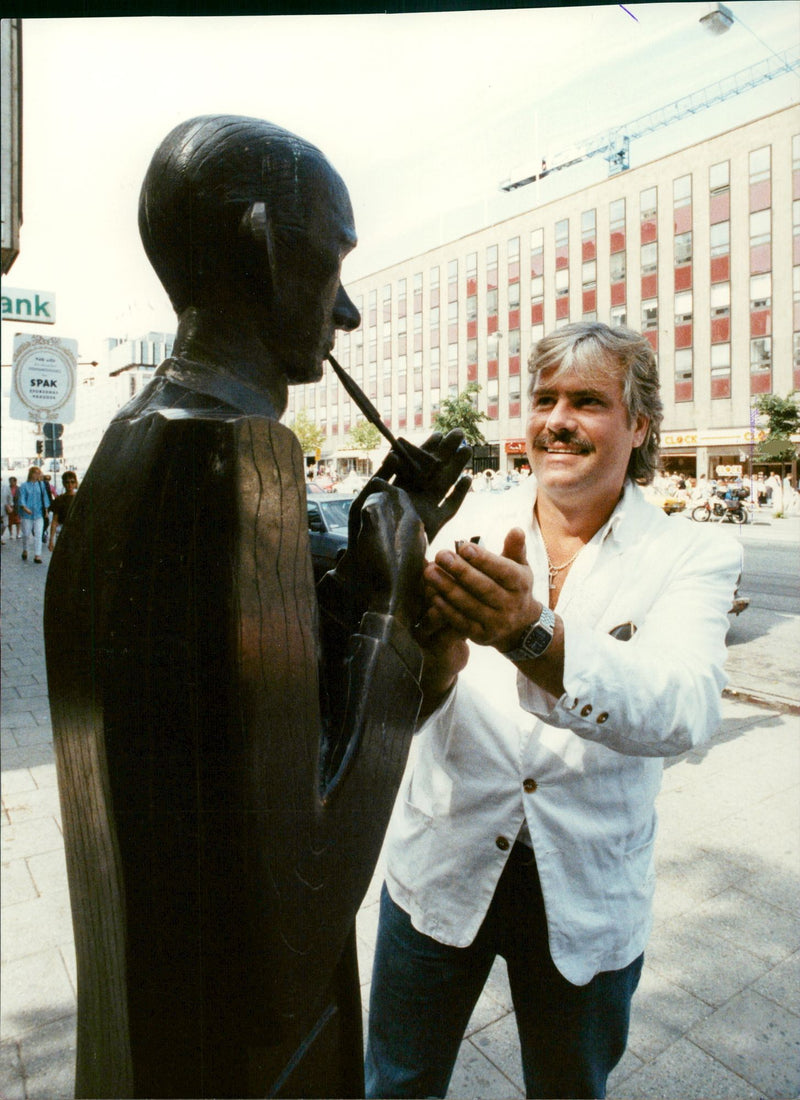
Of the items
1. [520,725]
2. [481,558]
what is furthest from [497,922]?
[481,558]

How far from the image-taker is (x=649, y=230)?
1775 millimetres

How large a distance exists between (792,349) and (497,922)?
1386 millimetres

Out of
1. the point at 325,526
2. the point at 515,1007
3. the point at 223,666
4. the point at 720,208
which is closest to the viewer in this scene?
the point at 223,666

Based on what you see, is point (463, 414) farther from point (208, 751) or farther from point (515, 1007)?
point (515, 1007)

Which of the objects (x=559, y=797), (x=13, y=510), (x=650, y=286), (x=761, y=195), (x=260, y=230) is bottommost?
(x=559, y=797)

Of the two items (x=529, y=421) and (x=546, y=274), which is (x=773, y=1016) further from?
(x=546, y=274)

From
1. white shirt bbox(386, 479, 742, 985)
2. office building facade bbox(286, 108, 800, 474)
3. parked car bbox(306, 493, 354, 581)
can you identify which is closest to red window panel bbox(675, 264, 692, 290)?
office building facade bbox(286, 108, 800, 474)

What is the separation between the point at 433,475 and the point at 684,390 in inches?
44.4

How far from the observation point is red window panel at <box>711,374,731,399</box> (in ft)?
6.30

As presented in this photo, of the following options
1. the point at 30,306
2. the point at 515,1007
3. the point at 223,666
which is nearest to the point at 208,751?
the point at 223,666

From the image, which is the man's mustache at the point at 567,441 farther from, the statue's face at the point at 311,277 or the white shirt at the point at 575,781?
the statue's face at the point at 311,277

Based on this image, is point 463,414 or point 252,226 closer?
point 252,226

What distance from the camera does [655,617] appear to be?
1.36 metres

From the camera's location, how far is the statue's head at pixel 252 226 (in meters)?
0.88
